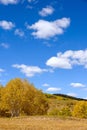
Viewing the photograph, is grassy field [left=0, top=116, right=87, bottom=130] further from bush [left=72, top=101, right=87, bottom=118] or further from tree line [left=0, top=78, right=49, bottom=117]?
bush [left=72, top=101, right=87, bottom=118]

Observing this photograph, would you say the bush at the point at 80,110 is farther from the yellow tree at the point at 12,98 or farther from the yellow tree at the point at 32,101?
the yellow tree at the point at 12,98

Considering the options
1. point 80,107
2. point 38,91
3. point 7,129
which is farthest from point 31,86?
point 7,129

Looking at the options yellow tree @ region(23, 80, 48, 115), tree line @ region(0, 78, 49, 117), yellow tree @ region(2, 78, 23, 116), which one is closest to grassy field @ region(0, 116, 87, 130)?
yellow tree @ region(2, 78, 23, 116)

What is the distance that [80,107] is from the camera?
138250 mm

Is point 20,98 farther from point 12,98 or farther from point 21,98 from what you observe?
point 12,98

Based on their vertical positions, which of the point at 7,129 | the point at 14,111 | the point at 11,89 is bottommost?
the point at 7,129

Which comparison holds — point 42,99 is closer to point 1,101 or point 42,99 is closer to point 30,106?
point 30,106

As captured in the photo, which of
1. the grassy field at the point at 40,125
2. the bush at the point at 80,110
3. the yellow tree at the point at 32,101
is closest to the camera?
the grassy field at the point at 40,125

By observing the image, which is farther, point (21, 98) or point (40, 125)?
point (21, 98)

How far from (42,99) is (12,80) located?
1414 centimetres

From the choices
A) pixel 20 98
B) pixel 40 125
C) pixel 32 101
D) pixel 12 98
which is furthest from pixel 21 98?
pixel 40 125

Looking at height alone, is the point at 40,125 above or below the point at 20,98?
below

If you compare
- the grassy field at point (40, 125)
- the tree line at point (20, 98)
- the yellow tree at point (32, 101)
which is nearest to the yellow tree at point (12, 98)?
the tree line at point (20, 98)

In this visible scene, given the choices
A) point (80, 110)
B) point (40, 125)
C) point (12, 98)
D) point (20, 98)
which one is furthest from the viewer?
point (80, 110)
